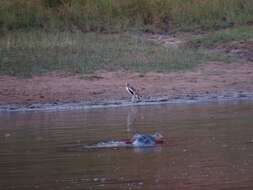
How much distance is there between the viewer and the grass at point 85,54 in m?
21.5

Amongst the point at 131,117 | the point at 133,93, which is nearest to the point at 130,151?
the point at 131,117

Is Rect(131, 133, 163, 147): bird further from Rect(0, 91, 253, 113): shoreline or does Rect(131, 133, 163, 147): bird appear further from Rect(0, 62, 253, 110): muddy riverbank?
Rect(0, 62, 253, 110): muddy riverbank

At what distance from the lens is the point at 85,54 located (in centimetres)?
2247

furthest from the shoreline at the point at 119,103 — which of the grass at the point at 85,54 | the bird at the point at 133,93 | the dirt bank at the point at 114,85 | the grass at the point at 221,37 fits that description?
the grass at the point at 221,37

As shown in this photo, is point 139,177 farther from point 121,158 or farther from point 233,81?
point 233,81

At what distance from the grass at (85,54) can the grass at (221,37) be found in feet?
2.46

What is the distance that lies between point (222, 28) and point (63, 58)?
5.71 m

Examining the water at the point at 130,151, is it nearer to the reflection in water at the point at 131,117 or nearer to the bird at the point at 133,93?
the reflection in water at the point at 131,117

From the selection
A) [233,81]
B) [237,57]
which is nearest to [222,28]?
[237,57]

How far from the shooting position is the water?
9539 millimetres

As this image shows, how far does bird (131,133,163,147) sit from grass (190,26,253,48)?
11.8 metres

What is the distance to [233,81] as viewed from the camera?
20828 millimetres

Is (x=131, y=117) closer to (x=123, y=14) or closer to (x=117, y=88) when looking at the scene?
(x=117, y=88)

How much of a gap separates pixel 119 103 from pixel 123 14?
774 centimetres
